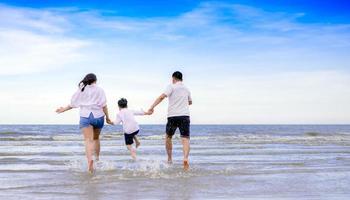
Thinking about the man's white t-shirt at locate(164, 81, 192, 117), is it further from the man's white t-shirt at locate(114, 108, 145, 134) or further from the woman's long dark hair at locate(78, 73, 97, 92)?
the woman's long dark hair at locate(78, 73, 97, 92)

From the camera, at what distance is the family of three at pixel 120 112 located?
916cm

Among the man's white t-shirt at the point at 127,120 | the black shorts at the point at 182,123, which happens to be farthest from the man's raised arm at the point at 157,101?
the man's white t-shirt at the point at 127,120

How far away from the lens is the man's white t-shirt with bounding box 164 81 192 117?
9.95 metres

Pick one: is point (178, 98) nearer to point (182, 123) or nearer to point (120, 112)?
point (182, 123)

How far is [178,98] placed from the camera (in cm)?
996

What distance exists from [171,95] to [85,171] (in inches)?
80.6

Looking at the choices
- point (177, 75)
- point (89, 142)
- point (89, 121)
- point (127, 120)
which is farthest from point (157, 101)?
point (89, 142)

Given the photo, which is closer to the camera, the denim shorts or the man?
the denim shorts

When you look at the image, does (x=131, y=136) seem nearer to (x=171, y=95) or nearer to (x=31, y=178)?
(x=171, y=95)

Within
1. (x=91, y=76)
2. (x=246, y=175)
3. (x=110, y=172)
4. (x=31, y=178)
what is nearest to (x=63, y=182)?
(x=31, y=178)

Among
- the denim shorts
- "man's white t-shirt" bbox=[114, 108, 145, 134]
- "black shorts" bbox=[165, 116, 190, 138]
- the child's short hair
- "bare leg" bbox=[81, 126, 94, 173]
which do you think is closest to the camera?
"bare leg" bbox=[81, 126, 94, 173]

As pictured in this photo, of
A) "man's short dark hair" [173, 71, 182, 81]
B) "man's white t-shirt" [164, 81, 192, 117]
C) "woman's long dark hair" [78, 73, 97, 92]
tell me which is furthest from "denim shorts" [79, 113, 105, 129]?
"man's short dark hair" [173, 71, 182, 81]

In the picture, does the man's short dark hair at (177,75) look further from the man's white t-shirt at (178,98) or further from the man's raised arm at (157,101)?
the man's raised arm at (157,101)

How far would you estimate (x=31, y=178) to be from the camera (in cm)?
828
